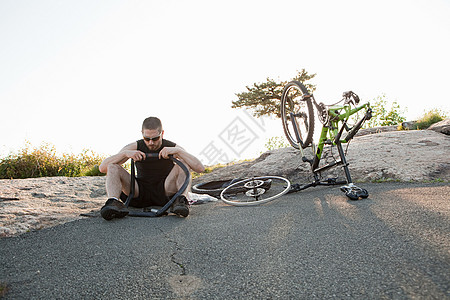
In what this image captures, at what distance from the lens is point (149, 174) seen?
3.79 meters

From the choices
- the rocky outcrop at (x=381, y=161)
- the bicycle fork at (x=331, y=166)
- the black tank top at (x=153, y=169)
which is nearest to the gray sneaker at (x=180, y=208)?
the black tank top at (x=153, y=169)

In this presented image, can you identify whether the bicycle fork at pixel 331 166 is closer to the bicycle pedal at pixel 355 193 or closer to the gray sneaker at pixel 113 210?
the bicycle pedal at pixel 355 193

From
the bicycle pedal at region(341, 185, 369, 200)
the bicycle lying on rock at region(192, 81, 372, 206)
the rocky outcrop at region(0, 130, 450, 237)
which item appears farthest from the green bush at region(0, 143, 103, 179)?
the bicycle pedal at region(341, 185, 369, 200)

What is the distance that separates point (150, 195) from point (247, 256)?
2.13m

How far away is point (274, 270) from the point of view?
1.70 m

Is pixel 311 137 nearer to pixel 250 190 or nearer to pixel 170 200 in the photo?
pixel 250 190

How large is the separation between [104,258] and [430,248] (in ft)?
6.51

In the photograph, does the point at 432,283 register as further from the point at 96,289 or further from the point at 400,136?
the point at 400,136

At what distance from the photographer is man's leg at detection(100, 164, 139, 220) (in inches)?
117

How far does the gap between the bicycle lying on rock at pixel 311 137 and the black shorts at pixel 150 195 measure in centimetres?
80

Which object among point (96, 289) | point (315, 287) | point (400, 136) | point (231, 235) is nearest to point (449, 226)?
point (315, 287)

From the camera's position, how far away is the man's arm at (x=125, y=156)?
323 cm

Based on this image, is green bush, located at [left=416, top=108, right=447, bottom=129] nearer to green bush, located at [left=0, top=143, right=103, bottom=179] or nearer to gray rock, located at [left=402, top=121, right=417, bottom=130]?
gray rock, located at [left=402, top=121, right=417, bottom=130]

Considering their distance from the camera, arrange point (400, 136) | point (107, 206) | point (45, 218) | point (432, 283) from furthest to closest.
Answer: point (400, 136) < point (45, 218) < point (107, 206) < point (432, 283)
